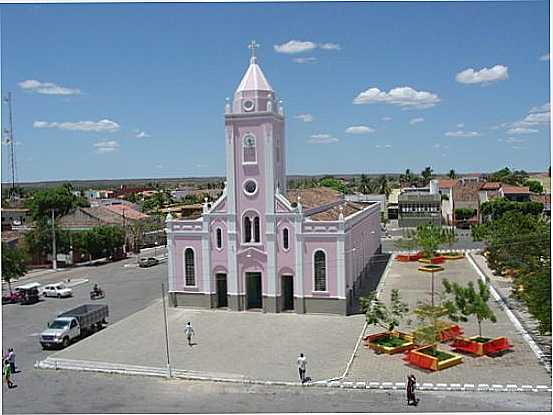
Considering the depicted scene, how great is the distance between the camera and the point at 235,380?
1970 cm

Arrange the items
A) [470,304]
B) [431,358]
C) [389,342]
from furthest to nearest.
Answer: [389,342]
[470,304]
[431,358]

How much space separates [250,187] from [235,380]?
447 inches

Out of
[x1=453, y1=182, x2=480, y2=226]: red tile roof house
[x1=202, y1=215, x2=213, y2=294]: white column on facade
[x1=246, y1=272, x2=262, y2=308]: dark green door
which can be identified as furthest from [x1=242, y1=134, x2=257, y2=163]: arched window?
[x1=453, y1=182, x2=480, y2=226]: red tile roof house

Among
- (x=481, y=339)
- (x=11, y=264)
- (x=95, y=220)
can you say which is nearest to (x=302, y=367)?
(x=481, y=339)

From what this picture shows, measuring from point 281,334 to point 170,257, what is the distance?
26.2 feet

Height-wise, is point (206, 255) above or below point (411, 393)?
above

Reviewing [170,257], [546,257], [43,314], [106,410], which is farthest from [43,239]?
[546,257]

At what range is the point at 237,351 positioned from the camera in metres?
22.7

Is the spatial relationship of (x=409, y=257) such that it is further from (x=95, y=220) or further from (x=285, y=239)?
(x=95, y=220)

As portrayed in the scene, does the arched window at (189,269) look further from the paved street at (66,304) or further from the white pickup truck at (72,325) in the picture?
the white pickup truck at (72,325)

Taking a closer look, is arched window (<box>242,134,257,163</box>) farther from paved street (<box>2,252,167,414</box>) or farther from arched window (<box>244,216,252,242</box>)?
paved street (<box>2,252,167,414</box>)

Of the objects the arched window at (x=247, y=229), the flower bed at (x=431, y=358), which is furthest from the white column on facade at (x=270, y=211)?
the flower bed at (x=431, y=358)

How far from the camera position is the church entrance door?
95.1 feet

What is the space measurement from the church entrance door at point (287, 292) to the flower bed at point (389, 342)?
577 cm
